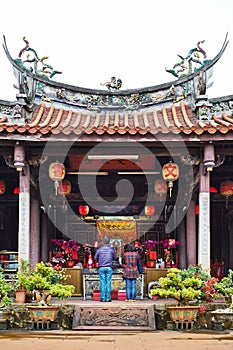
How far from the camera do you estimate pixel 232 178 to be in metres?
13.3

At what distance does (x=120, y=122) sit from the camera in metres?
12.6

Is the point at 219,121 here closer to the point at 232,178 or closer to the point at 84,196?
the point at 232,178

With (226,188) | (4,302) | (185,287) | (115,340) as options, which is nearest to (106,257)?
(185,287)

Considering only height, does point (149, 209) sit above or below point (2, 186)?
below

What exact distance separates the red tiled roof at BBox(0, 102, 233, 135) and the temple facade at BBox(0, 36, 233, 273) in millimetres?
23

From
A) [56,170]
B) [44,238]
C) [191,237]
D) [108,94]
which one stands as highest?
[108,94]

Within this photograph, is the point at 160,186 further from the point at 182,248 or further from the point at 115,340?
the point at 115,340

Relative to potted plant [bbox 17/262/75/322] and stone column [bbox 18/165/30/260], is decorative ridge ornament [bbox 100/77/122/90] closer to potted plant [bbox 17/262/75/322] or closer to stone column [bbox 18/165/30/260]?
stone column [bbox 18/165/30/260]

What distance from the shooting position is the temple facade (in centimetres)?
1070

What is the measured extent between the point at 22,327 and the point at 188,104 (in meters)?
6.09

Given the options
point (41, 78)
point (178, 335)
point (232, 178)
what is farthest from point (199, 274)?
point (41, 78)

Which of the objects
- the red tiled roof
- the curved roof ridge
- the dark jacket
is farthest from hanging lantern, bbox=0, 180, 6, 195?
the dark jacket

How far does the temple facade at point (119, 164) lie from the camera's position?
10703mm

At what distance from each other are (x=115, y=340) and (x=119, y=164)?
208 inches
